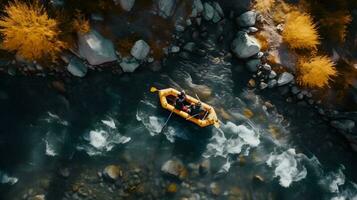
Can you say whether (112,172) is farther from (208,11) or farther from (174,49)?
(208,11)

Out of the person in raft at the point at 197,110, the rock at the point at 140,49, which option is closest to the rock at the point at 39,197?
the rock at the point at 140,49

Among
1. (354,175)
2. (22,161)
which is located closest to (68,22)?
(22,161)

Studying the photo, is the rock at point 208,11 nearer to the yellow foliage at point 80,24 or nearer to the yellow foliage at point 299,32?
the yellow foliage at point 299,32

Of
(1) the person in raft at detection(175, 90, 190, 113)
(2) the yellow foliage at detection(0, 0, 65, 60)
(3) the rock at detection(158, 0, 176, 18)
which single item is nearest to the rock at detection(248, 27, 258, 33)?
(3) the rock at detection(158, 0, 176, 18)

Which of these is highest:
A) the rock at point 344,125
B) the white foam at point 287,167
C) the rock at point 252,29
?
the rock at point 252,29

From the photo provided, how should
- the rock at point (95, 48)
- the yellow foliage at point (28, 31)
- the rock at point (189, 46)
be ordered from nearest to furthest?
the yellow foliage at point (28, 31), the rock at point (95, 48), the rock at point (189, 46)

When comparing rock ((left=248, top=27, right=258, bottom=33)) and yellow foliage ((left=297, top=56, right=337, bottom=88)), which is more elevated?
rock ((left=248, top=27, right=258, bottom=33))

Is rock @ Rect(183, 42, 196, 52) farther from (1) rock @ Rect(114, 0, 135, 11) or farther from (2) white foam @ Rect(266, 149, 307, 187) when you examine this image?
(2) white foam @ Rect(266, 149, 307, 187)
